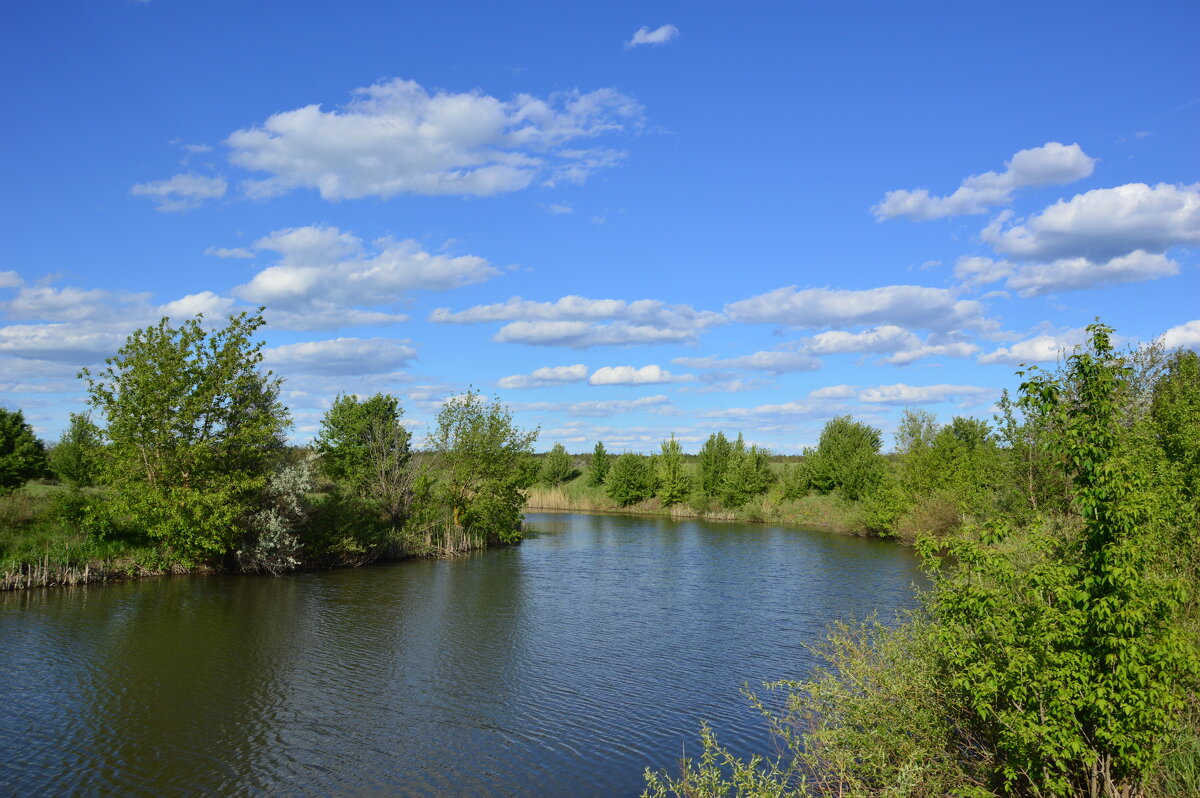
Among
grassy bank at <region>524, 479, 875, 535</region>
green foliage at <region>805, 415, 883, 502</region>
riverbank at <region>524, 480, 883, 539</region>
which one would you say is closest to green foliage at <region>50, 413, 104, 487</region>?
riverbank at <region>524, 480, 883, 539</region>

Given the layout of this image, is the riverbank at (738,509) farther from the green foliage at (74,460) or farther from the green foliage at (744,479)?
the green foliage at (74,460)

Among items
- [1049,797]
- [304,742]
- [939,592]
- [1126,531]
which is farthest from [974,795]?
[304,742]

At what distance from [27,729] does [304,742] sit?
4.99m

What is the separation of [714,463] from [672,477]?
481 centimetres

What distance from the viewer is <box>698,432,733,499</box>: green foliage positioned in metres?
69.9

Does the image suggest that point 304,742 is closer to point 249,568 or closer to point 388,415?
point 249,568

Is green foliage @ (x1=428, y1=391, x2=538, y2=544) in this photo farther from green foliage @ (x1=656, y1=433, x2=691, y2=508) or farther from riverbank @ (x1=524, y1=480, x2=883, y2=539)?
green foliage @ (x1=656, y1=433, x2=691, y2=508)

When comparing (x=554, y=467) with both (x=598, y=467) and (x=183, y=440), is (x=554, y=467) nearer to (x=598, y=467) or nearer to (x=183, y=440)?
(x=598, y=467)

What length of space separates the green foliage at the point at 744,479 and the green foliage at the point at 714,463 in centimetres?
102

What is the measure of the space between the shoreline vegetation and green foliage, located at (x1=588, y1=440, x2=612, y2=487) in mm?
354

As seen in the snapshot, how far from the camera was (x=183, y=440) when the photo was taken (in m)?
29.8

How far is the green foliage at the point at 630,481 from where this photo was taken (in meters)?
74.8

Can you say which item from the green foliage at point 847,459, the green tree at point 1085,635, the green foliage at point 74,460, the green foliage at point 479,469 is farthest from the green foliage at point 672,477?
the green tree at point 1085,635

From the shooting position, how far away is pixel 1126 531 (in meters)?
7.71
